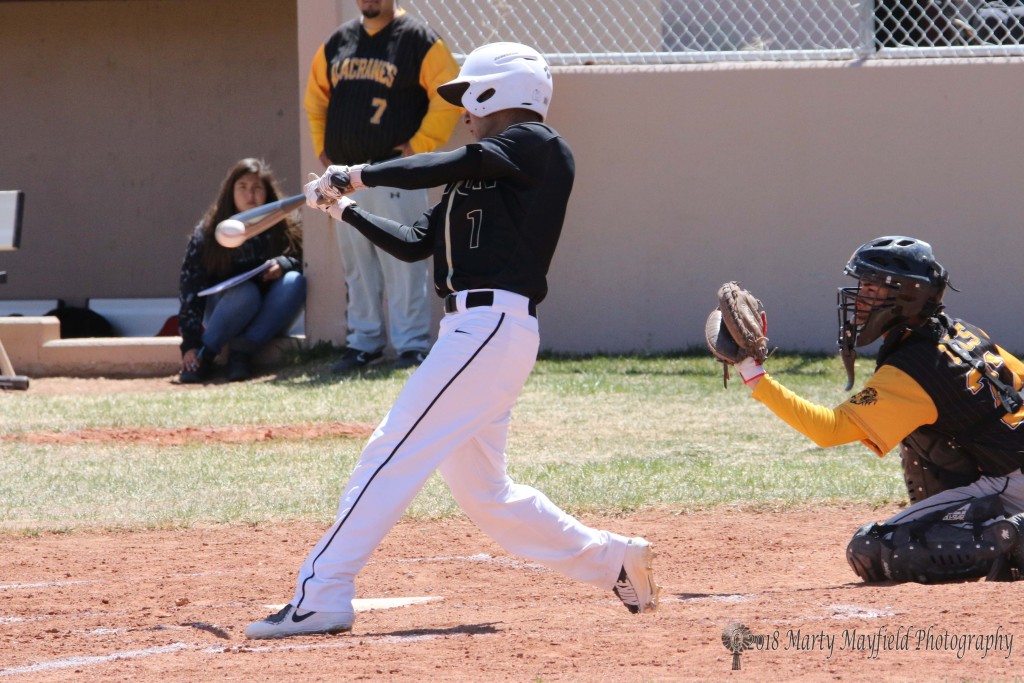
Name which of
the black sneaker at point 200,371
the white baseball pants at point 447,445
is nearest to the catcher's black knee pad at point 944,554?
the white baseball pants at point 447,445

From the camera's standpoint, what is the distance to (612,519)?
6.25m

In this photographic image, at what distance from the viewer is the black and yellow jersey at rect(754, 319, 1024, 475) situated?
180 inches

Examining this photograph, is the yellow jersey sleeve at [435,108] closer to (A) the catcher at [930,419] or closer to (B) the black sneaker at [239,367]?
(B) the black sneaker at [239,367]

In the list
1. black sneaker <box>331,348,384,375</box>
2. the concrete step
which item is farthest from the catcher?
the concrete step

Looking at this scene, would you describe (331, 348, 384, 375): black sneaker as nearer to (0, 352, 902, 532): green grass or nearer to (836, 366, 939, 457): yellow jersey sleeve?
(0, 352, 902, 532): green grass

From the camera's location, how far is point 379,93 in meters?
9.63

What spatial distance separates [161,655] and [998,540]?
287 cm

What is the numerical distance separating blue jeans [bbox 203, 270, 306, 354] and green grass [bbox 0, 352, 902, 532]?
39 cm

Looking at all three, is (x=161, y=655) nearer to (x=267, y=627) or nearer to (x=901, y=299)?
(x=267, y=627)

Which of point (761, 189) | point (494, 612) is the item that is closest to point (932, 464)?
→ point (494, 612)

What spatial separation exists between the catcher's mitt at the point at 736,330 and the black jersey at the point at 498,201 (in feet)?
2.00

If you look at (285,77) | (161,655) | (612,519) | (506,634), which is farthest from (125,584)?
(285,77)

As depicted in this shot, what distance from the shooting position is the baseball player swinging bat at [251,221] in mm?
5023

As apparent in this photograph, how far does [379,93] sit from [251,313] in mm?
2014
